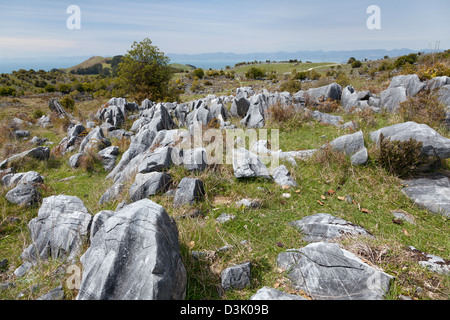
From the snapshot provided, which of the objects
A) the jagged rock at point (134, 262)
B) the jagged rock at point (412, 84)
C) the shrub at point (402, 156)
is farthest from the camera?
the jagged rock at point (412, 84)

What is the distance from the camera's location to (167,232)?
130 inches

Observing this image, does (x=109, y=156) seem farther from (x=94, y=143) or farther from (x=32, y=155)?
(x=32, y=155)

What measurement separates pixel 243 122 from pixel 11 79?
68542 mm

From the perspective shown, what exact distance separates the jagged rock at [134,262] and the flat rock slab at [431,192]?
5.84m

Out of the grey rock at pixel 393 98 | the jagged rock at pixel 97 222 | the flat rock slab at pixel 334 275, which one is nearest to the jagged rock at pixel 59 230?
the jagged rock at pixel 97 222

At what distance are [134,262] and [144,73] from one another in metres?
24.1

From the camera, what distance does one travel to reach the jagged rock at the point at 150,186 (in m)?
6.50

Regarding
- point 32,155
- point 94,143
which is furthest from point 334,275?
point 32,155

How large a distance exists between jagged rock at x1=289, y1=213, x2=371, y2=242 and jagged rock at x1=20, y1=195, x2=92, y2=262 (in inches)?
173

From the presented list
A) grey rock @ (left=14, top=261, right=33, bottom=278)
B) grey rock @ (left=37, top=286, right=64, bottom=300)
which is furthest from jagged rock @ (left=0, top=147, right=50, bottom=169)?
grey rock @ (left=37, top=286, right=64, bottom=300)

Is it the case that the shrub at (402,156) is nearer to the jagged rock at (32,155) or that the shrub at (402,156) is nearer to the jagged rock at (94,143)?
the jagged rock at (94,143)
